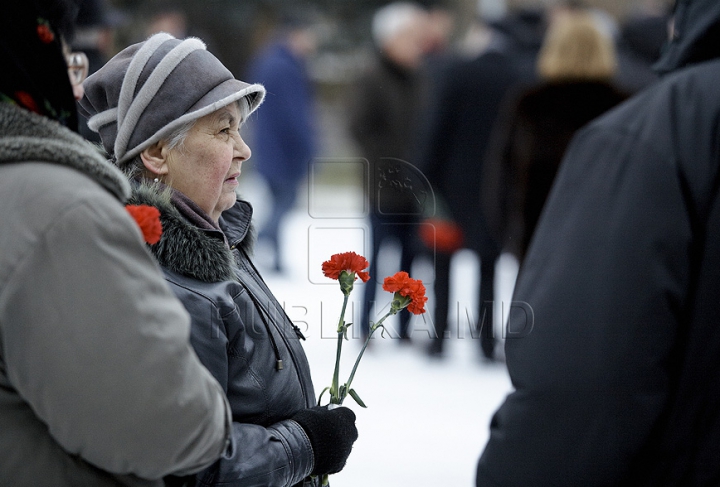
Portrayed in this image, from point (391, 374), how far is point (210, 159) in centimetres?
222

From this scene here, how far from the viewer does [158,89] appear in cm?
121

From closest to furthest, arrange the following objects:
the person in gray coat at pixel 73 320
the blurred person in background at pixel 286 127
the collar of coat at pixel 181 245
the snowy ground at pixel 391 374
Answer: the person in gray coat at pixel 73 320, the collar of coat at pixel 181 245, the snowy ground at pixel 391 374, the blurred person in background at pixel 286 127

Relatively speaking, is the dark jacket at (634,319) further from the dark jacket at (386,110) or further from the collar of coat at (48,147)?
the dark jacket at (386,110)

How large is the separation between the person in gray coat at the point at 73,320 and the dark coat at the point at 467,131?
3.60 m

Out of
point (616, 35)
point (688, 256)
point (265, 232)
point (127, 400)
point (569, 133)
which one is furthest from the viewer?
point (616, 35)

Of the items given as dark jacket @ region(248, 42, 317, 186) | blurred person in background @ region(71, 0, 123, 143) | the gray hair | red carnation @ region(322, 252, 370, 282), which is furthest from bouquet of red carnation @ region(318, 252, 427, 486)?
the gray hair

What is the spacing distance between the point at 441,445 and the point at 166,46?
246 centimetres

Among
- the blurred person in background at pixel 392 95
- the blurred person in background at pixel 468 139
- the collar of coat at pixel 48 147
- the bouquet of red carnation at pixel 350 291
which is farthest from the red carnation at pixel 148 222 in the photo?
the blurred person in background at pixel 392 95

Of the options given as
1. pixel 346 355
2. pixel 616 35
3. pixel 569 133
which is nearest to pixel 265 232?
pixel 569 133

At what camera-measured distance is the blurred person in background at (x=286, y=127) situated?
5.18 meters

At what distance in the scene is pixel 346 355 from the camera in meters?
1.41

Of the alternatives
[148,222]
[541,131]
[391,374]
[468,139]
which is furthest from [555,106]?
[148,222]

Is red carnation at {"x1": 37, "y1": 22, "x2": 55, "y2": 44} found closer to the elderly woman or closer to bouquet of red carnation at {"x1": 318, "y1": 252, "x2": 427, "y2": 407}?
the elderly woman

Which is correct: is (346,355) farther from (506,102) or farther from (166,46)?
(506,102)
